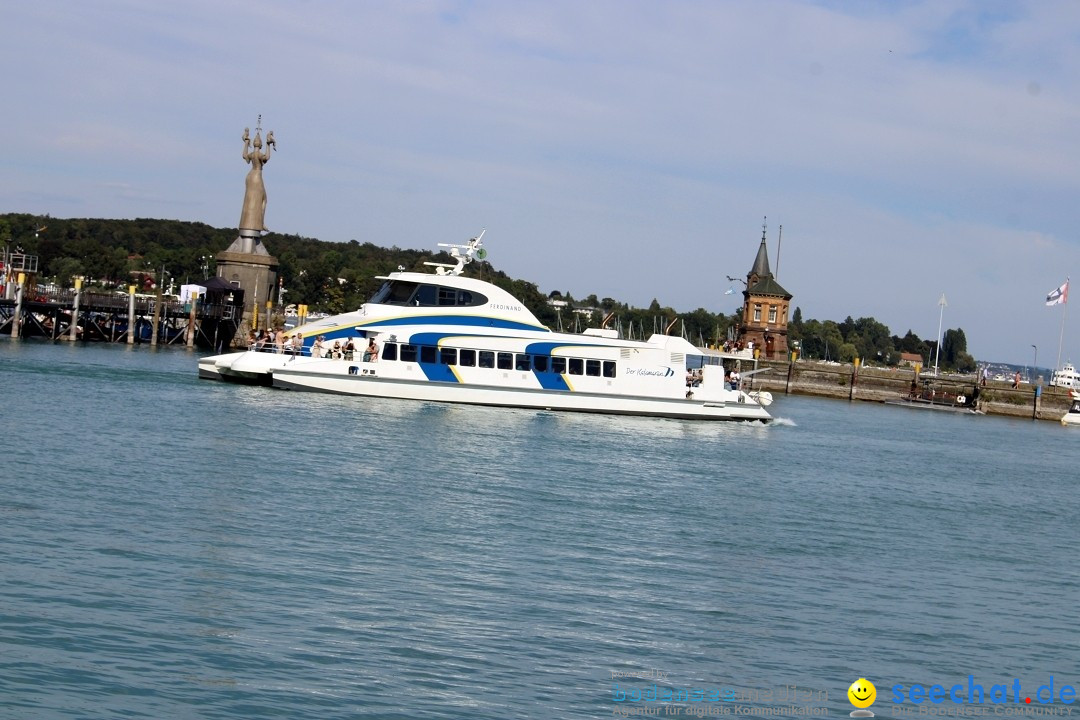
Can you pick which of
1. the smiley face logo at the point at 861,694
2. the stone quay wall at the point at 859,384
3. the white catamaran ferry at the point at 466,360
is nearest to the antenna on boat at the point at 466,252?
the white catamaran ferry at the point at 466,360

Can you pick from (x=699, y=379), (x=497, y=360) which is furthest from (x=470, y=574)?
(x=699, y=379)

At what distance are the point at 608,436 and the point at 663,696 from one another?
24419mm

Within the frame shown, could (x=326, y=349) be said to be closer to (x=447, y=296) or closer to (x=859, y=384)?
(x=447, y=296)

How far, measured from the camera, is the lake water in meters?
12.3

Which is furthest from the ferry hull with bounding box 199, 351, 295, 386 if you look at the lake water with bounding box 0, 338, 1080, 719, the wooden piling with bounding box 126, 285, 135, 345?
the wooden piling with bounding box 126, 285, 135, 345

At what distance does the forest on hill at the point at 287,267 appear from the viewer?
119 m

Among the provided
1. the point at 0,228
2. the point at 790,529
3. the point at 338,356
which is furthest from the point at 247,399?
the point at 0,228

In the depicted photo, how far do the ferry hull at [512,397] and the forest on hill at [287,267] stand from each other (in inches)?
2334

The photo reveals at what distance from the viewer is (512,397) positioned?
137 feet

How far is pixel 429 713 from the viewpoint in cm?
1149

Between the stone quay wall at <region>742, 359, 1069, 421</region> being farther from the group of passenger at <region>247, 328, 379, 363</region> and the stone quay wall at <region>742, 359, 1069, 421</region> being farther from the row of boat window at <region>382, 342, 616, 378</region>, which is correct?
the group of passenger at <region>247, 328, 379, 363</region>

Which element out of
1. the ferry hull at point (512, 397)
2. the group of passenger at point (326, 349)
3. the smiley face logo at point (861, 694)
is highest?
the group of passenger at point (326, 349)

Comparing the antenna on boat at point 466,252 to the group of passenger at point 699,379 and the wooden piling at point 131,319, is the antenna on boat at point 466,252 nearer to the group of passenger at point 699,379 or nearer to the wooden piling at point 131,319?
the group of passenger at point 699,379

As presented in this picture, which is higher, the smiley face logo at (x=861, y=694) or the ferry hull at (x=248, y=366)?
the ferry hull at (x=248, y=366)
